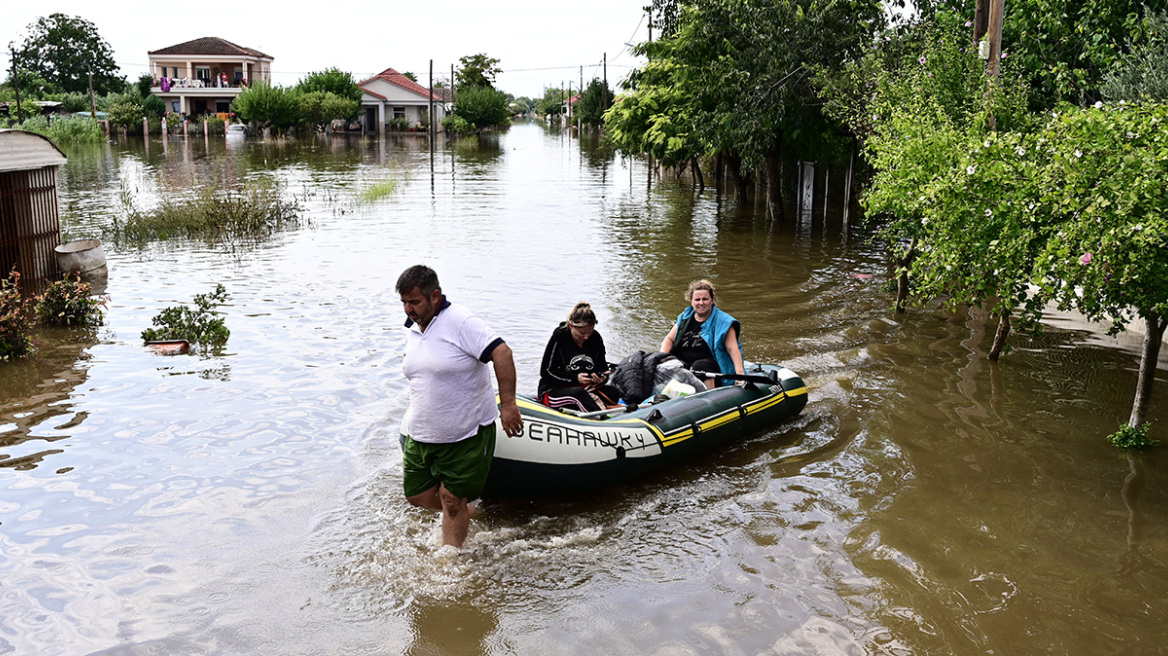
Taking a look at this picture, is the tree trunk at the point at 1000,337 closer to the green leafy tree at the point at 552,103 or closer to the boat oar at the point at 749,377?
the boat oar at the point at 749,377

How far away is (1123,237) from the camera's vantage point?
6840mm

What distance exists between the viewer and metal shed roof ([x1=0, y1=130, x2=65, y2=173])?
14346mm

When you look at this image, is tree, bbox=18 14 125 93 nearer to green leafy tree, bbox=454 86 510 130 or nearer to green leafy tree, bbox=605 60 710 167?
green leafy tree, bbox=454 86 510 130

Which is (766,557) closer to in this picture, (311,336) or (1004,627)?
(1004,627)

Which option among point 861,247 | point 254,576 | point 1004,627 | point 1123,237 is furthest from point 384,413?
point 861,247

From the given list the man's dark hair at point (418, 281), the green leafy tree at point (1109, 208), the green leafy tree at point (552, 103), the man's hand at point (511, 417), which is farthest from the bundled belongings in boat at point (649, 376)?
the green leafy tree at point (552, 103)

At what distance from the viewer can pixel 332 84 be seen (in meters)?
79.1

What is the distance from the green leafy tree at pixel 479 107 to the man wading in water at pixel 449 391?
3171 inches

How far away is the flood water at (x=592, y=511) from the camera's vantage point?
576 cm

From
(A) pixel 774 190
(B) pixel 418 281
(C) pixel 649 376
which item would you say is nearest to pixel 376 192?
(A) pixel 774 190

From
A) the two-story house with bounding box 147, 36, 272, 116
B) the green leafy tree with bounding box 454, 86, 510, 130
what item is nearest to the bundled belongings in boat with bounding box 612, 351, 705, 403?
the two-story house with bounding box 147, 36, 272, 116

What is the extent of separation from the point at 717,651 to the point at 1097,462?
15.0 ft

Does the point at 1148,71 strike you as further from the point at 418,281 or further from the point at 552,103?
the point at 552,103

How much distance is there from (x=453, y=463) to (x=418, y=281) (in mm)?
1199
